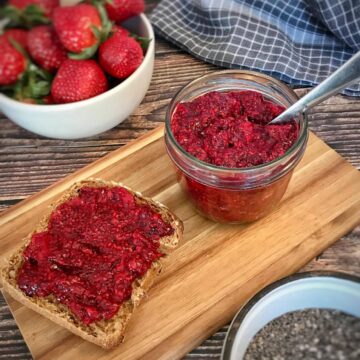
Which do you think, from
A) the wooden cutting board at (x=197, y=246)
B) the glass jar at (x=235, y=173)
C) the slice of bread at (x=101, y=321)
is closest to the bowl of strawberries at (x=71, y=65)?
the wooden cutting board at (x=197, y=246)

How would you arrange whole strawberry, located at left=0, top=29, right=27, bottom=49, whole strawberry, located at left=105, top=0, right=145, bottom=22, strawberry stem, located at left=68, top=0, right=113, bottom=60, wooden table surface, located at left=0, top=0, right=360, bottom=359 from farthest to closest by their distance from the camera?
1. wooden table surface, located at left=0, top=0, right=360, bottom=359
2. whole strawberry, located at left=105, top=0, right=145, bottom=22
3. strawberry stem, located at left=68, top=0, right=113, bottom=60
4. whole strawberry, located at left=0, top=29, right=27, bottom=49

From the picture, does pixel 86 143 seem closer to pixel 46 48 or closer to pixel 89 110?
pixel 89 110

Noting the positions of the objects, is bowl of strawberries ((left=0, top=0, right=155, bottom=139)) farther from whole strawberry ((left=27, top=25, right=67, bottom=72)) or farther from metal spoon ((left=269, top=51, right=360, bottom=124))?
metal spoon ((left=269, top=51, right=360, bottom=124))

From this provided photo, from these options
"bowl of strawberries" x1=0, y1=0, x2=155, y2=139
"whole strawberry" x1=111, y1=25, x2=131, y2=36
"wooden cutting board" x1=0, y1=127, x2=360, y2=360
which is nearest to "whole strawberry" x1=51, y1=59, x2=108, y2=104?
"bowl of strawberries" x1=0, y1=0, x2=155, y2=139

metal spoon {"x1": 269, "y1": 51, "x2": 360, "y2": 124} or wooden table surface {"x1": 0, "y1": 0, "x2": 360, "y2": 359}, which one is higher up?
metal spoon {"x1": 269, "y1": 51, "x2": 360, "y2": 124}

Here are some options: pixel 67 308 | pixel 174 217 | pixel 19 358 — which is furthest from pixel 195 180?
pixel 19 358
